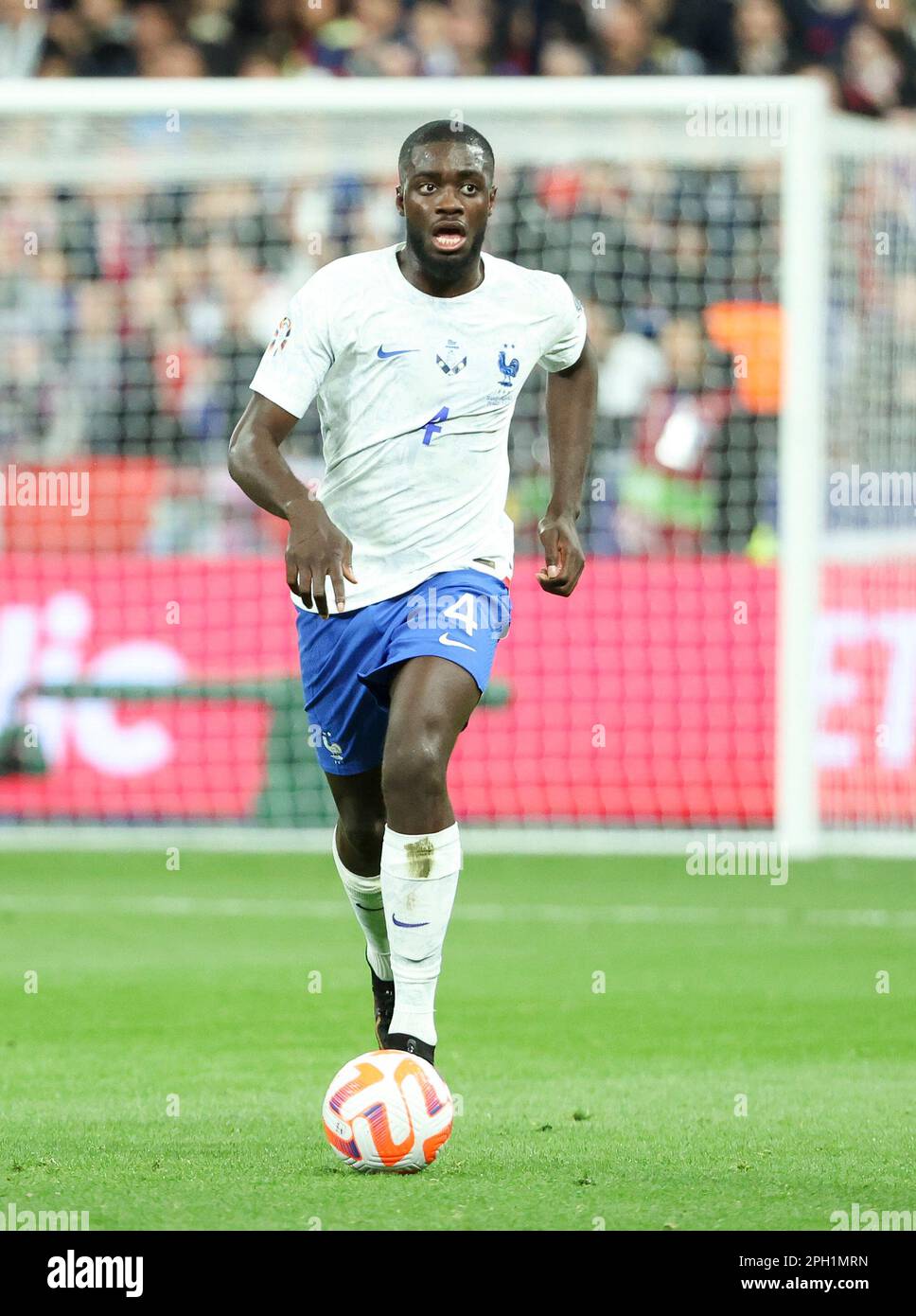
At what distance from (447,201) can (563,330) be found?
626 millimetres

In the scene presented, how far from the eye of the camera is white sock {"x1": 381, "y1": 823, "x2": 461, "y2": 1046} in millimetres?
5156

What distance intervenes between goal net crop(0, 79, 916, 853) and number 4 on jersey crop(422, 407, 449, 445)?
6.37 meters

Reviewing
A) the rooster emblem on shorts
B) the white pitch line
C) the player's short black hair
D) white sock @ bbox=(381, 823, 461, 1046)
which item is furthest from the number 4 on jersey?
the white pitch line

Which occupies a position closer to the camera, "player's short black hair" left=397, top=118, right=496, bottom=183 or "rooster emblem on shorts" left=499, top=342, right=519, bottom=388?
"player's short black hair" left=397, top=118, right=496, bottom=183

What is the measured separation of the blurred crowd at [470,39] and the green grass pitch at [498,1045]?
7.62 m

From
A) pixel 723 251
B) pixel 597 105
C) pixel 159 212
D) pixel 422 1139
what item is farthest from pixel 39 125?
pixel 422 1139

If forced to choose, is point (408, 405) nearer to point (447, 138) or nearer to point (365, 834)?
point (447, 138)

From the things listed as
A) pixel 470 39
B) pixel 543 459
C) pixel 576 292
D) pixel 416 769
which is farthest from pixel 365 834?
pixel 470 39

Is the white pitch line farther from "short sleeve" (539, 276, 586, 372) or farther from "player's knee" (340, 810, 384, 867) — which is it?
"short sleeve" (539, 276, 586, 372)

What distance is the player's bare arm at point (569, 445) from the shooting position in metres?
5.68

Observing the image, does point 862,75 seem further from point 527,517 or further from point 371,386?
point 371,386

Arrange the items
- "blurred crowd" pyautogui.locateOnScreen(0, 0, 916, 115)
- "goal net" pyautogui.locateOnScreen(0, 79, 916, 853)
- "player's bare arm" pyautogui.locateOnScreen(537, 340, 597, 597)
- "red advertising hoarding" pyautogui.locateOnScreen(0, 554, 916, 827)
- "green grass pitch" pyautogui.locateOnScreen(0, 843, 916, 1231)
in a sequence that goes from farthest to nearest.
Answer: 1. "blurred crowd" pyautogui.locateOnScreen(0, 0, 916, 115)
2. "red advertising hoarding" pyautogui.locateOnScreen(0, 554, 916, 827)
3. "goal net" pyautogui.locateOnScreen(0, 79, 916, 853)
4. "player's bare arm" pyautogui.locateOnScreen(537, 340, 597, 597)
5. "green grass pitch" pyautogui.locateOnScreen(0, 843, 916, 1231)

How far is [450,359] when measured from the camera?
5.45 m
